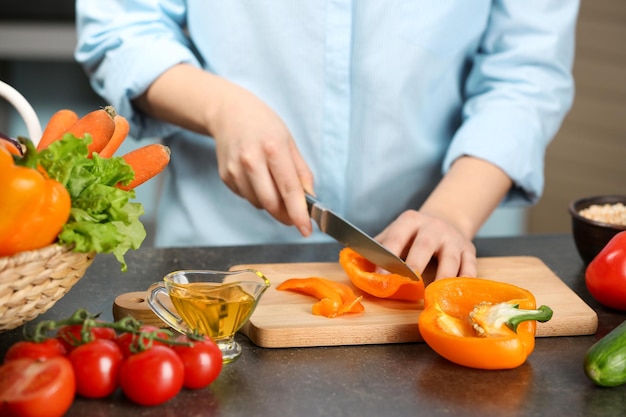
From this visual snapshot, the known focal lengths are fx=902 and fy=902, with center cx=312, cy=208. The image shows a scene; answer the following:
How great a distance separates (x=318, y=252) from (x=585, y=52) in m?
2.08

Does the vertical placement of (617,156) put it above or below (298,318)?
below

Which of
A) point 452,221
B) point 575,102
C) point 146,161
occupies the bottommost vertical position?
point 575,102

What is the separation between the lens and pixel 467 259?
1378 mm

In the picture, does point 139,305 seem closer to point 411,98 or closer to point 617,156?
point 411,98

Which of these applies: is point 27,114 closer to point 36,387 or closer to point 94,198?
point 94,198

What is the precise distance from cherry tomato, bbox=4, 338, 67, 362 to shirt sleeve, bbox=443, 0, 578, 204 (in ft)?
2.93

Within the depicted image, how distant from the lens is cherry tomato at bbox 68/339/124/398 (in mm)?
951

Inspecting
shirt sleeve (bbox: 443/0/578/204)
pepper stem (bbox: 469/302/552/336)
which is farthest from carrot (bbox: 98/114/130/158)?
shirt sleeve (bbox: 443/0/578/204)

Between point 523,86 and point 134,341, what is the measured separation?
1.02 meters

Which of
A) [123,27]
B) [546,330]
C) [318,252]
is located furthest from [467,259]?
[123,27]

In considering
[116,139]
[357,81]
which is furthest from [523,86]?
[116,139]

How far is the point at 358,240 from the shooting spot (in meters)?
1.33

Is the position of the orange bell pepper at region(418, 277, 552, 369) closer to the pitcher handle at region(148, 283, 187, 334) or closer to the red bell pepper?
the red bell pepper

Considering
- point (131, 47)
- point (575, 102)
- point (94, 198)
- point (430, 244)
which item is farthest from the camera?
point (575, 102)
